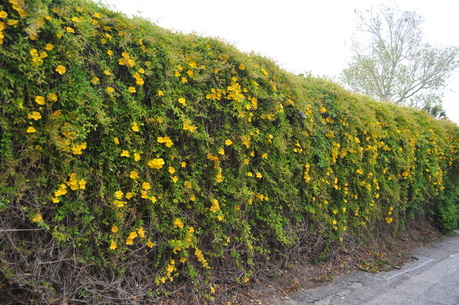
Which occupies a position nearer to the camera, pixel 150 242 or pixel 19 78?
pixel 19 78

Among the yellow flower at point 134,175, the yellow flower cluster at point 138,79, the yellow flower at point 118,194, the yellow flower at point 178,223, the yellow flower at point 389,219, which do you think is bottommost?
the yellow flower at point 178,223

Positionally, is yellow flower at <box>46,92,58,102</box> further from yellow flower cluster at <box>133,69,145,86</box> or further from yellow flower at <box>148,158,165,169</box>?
yellow flower at <box>148,158,165,169</box>

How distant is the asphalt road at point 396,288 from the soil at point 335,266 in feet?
0.39

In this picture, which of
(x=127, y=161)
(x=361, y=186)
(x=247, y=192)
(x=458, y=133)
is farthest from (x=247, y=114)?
(x=458, y=133)

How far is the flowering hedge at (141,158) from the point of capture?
2250mm

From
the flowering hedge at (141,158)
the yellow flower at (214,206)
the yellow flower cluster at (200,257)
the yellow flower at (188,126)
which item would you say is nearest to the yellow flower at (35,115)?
the flowering hedge at (141,158)

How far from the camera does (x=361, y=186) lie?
5316 mm

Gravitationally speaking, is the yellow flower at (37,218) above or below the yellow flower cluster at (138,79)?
below

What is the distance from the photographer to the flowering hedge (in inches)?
88.6

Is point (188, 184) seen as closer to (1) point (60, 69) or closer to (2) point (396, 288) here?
(1) point (60, 69)

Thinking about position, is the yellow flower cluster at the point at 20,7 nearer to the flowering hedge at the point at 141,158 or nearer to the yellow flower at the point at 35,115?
the flowering hedge at the point at 141,158

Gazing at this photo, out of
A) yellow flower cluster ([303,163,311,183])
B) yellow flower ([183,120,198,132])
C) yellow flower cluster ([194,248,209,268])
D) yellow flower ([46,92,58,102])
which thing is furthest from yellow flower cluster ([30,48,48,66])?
yellow flower cluster ([303,163,311,183])

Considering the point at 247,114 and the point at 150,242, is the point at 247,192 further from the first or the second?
the point at 150,242

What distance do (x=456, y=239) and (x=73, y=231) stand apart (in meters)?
8.04
